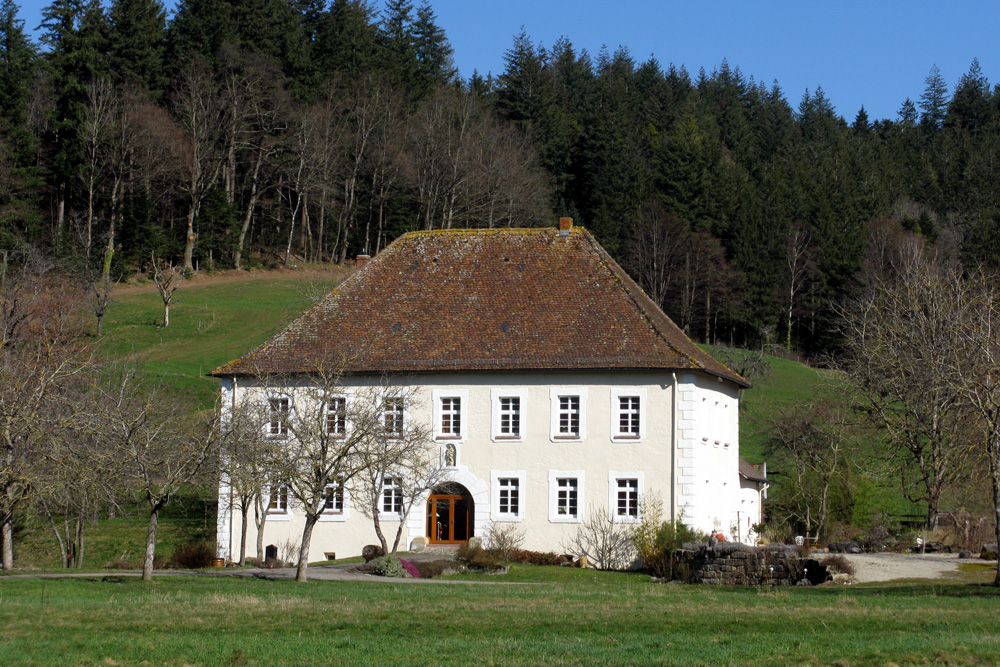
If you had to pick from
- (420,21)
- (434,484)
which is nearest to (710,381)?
(434,484)

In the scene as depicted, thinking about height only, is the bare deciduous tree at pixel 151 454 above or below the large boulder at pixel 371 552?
above

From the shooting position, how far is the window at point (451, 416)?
1443 inches

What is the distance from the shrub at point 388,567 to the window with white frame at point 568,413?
8.50m

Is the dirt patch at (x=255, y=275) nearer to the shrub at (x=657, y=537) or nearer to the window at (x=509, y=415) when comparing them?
the window at (x=509, y=415)

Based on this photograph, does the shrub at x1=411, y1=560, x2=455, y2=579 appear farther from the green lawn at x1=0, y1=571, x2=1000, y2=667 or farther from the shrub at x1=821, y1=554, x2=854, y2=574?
the shrub at x1=821, y1=554, x2=854, y2=574

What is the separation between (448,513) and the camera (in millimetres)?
36594

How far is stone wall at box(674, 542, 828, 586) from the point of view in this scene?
1134 inches

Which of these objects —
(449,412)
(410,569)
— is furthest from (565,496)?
(410,569)

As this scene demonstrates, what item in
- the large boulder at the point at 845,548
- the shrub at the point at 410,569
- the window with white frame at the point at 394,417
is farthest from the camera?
the large boulder at the point at 845,548

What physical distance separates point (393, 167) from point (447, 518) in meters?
50.9

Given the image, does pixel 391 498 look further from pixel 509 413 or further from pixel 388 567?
pixel 388 567

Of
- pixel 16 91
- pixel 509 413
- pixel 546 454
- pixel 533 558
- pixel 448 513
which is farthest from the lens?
pixel 16 91

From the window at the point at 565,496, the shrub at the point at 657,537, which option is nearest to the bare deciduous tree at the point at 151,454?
the window at the point at 565,496

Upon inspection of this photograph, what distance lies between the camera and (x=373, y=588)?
938 inches
